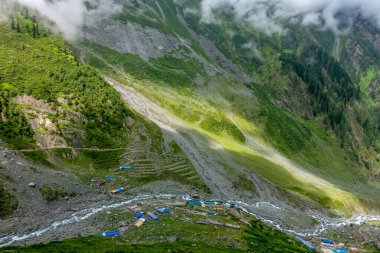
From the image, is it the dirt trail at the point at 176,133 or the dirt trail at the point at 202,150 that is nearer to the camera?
the dirt trail at the point at 176,133

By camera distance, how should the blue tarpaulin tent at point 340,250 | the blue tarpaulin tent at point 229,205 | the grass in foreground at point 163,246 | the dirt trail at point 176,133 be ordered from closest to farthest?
the grass in foreground at point 163,246 → the blue tarpaulin tent at point 340,250 → the blue tarpaulin tent at point 229,205 → the dirt trail at point 176,133

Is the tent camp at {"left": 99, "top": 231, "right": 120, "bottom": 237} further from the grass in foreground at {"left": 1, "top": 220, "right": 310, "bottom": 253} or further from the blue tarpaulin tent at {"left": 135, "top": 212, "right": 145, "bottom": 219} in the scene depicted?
the blue tarpaulin tent at {"left": 135, "top": 212, "right": 145, "bottom": 219}

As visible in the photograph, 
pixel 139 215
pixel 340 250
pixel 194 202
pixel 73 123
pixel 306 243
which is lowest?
pixel 340 250

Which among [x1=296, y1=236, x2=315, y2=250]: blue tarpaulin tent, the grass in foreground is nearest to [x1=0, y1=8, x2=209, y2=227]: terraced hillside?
the grass in foreground

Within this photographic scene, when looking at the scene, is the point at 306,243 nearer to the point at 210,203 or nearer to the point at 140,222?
the point at 210,203

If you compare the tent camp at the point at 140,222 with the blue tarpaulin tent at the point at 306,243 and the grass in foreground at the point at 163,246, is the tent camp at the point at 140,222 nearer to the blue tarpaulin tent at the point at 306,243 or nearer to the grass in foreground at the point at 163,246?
the grass in foreground at the point at 163,246

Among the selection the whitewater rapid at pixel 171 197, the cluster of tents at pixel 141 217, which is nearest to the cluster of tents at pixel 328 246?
the whitewater rapid at pixel 171 197

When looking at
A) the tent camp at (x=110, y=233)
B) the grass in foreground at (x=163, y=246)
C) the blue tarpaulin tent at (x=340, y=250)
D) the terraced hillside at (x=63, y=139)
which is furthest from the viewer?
the blue tarpaulin tent at (x=340, y=250)

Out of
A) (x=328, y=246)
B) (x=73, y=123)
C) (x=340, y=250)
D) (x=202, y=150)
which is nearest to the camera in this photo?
(x=340, y=250)

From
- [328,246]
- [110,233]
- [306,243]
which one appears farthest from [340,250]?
[110,233]

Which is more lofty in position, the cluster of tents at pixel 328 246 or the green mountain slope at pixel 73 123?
the green mountain slope at pixel 73 123

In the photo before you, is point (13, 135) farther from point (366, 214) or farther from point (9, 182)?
point (366, 214)
